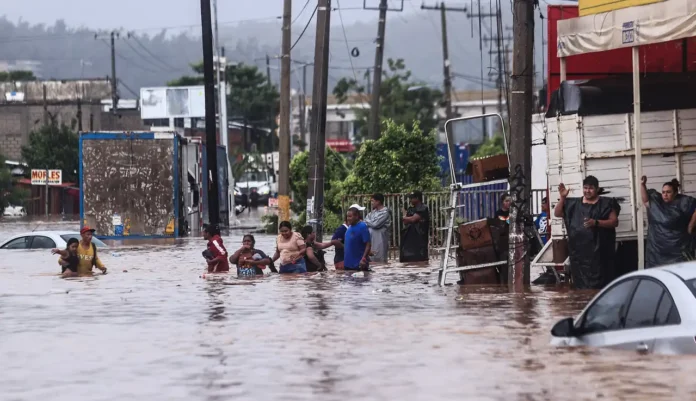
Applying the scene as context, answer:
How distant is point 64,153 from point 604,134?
6060 centimetres

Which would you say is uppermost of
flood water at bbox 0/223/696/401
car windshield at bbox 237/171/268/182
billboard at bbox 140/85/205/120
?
billboard at bbox 140/85/205/120

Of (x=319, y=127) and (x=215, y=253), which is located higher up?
(x=319, y=127)

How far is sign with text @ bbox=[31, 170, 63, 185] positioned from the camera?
226ft

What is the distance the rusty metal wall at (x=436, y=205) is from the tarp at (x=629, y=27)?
31.9 feet

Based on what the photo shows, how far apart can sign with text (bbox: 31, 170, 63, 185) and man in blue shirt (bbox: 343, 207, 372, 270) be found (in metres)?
48.6

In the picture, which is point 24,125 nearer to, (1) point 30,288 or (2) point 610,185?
(1) point 30,288

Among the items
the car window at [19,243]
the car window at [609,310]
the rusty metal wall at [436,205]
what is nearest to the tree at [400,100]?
the car window at [19,243]

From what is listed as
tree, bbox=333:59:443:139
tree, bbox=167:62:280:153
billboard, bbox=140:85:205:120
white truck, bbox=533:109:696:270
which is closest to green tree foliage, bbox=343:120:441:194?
white truck, bbox=533:109:696:270

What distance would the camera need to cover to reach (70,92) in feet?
331

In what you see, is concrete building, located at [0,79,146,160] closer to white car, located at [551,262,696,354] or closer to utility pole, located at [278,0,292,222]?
utility pole, located at [278,0,292,222]

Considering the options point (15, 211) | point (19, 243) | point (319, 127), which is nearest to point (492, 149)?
point (15, 211)

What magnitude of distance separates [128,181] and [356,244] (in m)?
16.6

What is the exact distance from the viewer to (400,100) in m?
106

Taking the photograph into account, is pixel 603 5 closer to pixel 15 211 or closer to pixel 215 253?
pixel 215 253
